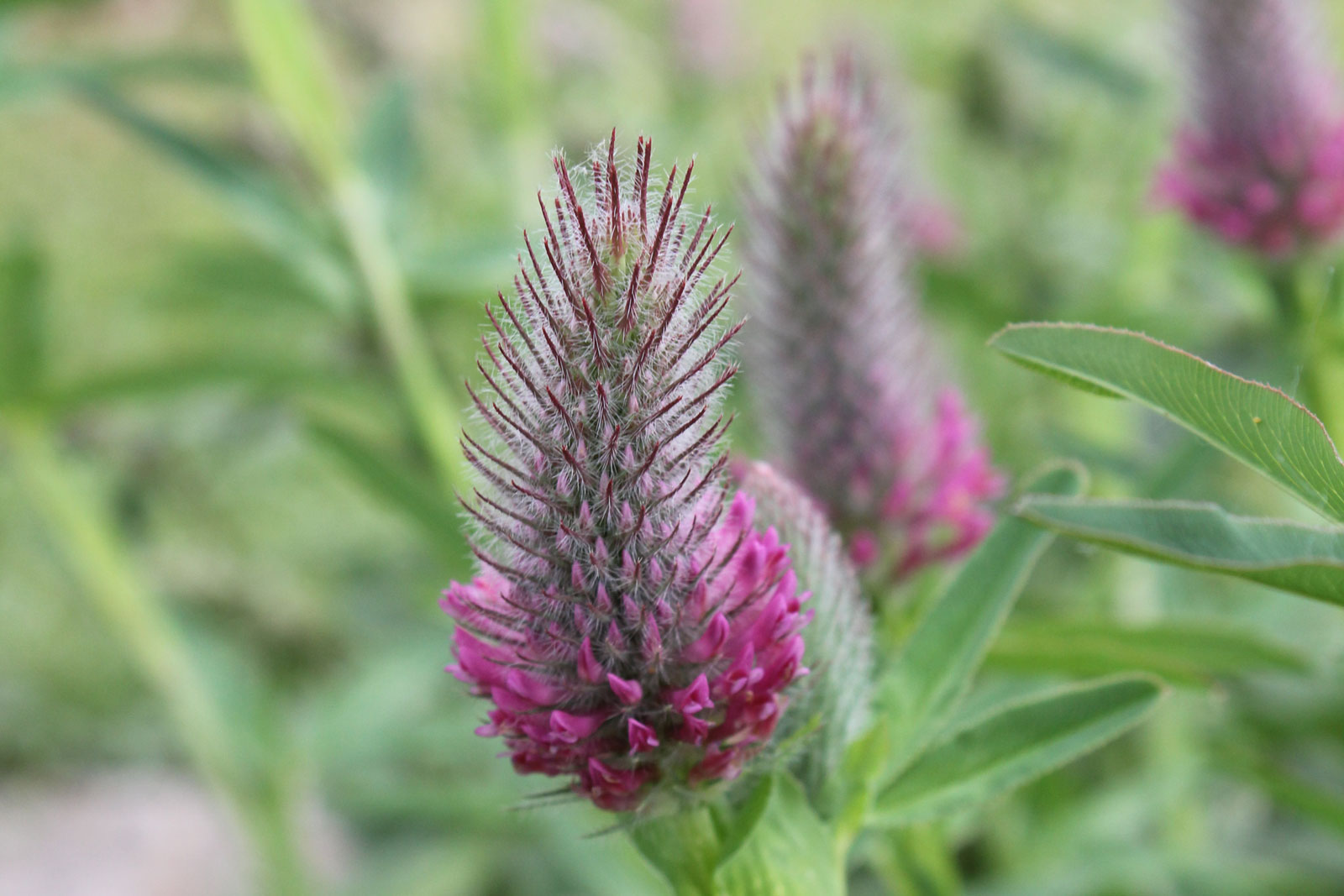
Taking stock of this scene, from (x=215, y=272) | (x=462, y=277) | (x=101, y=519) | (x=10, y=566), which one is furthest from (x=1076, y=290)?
(x=10, y=566)

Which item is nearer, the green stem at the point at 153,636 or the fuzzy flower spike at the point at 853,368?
the fuzzy flower spike at the point at 853,368

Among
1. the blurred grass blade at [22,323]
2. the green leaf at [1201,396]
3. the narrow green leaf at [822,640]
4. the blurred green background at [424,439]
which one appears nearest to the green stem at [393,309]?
the blurred green background at [424,439]

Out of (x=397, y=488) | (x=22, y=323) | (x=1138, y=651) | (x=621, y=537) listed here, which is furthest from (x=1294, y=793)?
(x=22, y=323)

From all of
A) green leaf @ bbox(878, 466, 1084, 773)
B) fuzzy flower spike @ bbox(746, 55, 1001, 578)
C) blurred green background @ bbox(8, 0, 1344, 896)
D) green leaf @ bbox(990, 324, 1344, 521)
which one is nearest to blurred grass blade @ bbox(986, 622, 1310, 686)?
blurred green background @ bbox(8, 0, 1344, 896)

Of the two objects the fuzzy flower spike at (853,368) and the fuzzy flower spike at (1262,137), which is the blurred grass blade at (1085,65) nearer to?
the fuzzy flower spike at (1262,137)

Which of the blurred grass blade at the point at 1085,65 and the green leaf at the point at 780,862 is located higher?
the blurred grass blade at the point at 1085,65

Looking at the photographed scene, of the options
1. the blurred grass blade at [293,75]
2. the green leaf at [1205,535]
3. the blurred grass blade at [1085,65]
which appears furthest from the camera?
the blurred grass blade at [1085,65]

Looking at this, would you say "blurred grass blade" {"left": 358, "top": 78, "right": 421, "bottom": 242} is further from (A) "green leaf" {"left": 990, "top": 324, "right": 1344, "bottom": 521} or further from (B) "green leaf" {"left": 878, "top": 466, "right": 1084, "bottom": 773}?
(A) "green leaf" {"left": 990, "top": 324, "right": 1344, "bottom": 521}
